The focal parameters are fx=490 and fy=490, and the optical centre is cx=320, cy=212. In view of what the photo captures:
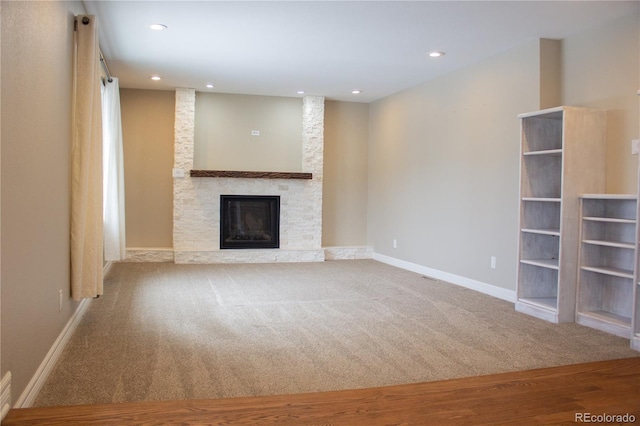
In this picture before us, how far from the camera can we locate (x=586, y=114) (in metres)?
4.18

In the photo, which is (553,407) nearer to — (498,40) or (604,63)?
(604,63)

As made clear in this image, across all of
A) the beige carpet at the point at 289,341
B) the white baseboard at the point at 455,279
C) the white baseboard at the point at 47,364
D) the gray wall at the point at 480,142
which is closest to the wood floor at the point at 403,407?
the white baseboard at the point at 47,364

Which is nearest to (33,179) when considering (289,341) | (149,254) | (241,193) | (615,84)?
(289,341)

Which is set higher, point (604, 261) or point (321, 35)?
point (321, 35)

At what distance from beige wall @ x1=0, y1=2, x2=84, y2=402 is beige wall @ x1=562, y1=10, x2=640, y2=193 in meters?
4.30

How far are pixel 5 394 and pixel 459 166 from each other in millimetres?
5099

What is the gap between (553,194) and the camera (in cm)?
471

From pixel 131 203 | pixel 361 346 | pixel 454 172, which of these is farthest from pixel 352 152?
pixel 361 346

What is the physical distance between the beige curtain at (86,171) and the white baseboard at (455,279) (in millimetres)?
3910

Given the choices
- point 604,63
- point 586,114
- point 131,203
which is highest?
point 604,63

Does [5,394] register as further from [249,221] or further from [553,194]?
[249,221]

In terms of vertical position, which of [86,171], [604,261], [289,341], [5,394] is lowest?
[289,341]

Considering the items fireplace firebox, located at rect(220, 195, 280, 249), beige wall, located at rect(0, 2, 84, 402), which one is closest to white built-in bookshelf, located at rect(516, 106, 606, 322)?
beige wall, located at rect(0, 2, 84, 402)

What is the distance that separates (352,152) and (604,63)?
15.0ft
